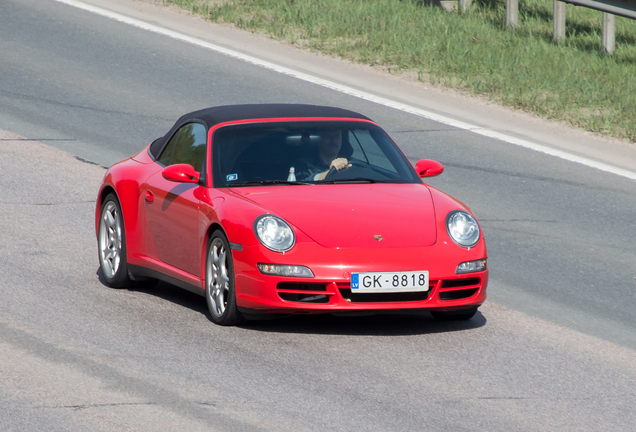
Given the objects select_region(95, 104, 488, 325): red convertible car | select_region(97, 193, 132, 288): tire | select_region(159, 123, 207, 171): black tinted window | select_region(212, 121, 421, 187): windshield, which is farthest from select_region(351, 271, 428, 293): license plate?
select_region(97, 193, 132, 288): tire

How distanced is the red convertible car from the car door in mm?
11

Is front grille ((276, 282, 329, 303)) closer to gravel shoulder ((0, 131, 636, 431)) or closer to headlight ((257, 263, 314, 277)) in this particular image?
headlight ((257, 263, 314, 277))

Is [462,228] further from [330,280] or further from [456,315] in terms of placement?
[330,280]

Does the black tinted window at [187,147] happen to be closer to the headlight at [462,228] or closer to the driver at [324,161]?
the driver at [324,161]

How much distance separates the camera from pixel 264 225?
23.0 ft

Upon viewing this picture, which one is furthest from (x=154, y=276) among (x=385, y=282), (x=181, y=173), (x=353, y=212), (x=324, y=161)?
(x=385, y=282)

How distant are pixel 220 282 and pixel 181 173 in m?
0.85

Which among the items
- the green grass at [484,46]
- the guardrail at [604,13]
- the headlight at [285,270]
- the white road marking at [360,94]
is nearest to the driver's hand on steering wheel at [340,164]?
the headlight at [285,270]

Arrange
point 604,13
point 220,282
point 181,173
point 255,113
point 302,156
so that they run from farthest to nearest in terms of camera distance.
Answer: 1. point 604,13
2. point 255,113
3. point 302,156
4. point 181,173
5. point 220,282

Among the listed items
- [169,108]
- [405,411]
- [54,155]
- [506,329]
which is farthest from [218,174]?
[169,108]

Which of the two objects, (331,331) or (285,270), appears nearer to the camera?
(285,270)

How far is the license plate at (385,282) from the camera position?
22.5 feet

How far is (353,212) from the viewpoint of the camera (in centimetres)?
725

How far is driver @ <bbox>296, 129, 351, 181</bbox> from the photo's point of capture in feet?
25.9
